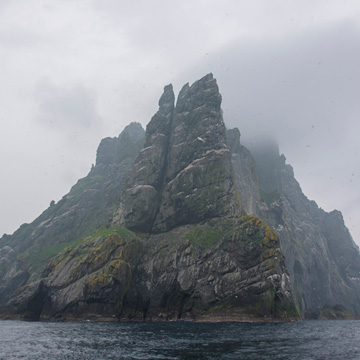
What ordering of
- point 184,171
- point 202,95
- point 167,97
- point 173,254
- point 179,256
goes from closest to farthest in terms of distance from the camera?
1. point 179,256
2. point 173,254
3. point 184,171
4. point 202,95
5. point 167,97

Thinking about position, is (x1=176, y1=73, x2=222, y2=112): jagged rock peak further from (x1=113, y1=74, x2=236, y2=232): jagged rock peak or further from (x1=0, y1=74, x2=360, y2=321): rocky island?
(x1=0, y1=74, x2=360, y2=321): rocky island

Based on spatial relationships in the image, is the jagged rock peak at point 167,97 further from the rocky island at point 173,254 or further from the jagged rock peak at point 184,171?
the jagged rock peak at point 184,171

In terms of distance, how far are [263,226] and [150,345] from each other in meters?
77.2

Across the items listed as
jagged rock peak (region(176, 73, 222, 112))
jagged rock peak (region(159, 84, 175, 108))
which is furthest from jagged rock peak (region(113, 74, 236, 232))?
jagged rock peak (region(159, 84, 175, 108))

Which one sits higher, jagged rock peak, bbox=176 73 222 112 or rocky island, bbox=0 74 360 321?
jagged rock peak, bbox=176 73 222 112

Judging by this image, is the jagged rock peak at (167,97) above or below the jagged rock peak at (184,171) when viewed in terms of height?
above

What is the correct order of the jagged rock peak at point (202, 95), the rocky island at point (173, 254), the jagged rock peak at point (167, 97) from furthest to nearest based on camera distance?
the jagged rock peak at point (167, 97), the jagged rock peak at point (202, 95), the rocky island at point (173, 254)

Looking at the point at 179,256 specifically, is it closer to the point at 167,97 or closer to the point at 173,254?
the point at 173,254

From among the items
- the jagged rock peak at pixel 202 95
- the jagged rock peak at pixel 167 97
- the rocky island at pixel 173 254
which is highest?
the jagged rock peak at pixel 167 97

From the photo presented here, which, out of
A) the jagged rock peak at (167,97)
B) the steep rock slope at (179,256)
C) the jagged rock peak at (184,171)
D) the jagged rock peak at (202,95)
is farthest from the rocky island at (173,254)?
the jagged rock peak at (167,97)

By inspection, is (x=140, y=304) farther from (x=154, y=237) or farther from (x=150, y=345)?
(x=150, y=345)

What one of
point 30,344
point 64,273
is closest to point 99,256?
point 64,273

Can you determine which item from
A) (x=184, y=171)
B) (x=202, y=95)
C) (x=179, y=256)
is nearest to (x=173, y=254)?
(x=179, y=256)

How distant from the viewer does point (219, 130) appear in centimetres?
14912
